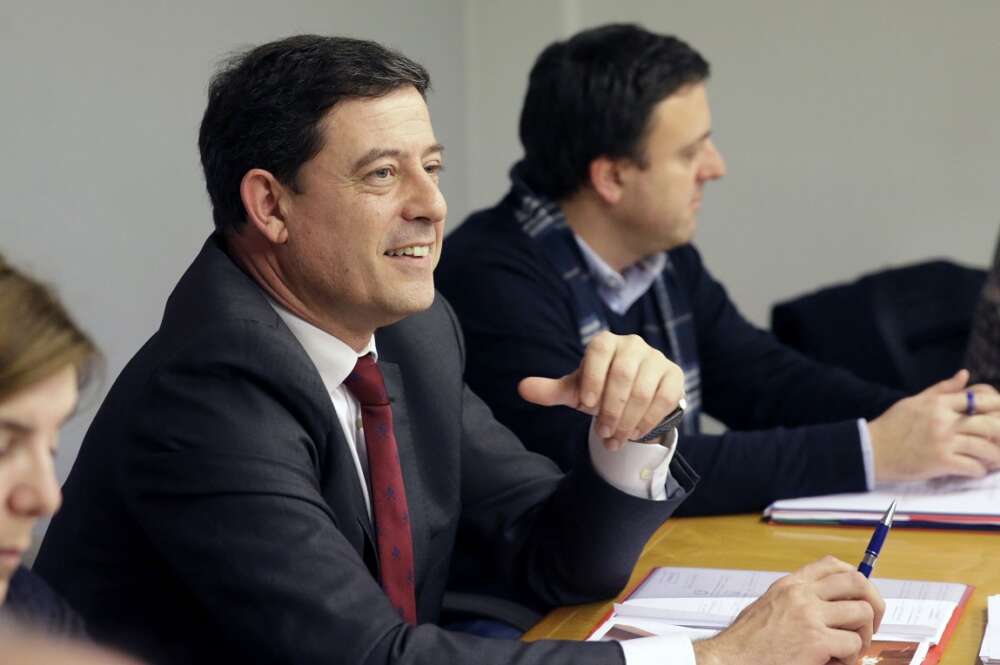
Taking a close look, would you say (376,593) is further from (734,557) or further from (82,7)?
(82,7)

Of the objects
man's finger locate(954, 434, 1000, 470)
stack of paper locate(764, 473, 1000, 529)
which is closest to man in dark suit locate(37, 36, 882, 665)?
stack of paper locate(764, 473, 1000, 529)

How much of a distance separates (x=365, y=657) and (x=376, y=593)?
0.07 meters

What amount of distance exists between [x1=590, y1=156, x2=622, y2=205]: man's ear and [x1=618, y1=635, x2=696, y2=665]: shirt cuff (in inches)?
51.5

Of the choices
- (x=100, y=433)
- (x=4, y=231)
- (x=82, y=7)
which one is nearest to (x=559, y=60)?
(x=82, y=7)

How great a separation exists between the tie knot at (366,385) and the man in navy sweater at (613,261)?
543 mm

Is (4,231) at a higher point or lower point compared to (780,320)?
higher

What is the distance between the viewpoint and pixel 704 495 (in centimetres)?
197

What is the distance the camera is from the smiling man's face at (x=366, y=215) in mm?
1538

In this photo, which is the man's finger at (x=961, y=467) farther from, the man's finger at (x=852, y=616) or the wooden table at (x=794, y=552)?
the man's finger at (x=852, y=616)

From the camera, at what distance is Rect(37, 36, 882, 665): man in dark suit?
52.7 inches

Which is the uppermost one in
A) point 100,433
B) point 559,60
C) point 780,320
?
point 559,60

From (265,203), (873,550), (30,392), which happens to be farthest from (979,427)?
(30,392)

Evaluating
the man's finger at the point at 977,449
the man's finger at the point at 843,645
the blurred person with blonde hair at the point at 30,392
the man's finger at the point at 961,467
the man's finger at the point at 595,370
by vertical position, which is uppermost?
Answer: the blurred person with blonde hair at the point at 30,392

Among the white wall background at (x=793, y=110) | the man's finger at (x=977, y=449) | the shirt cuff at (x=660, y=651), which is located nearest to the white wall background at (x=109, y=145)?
the white wall background at (x=793, y=110)
